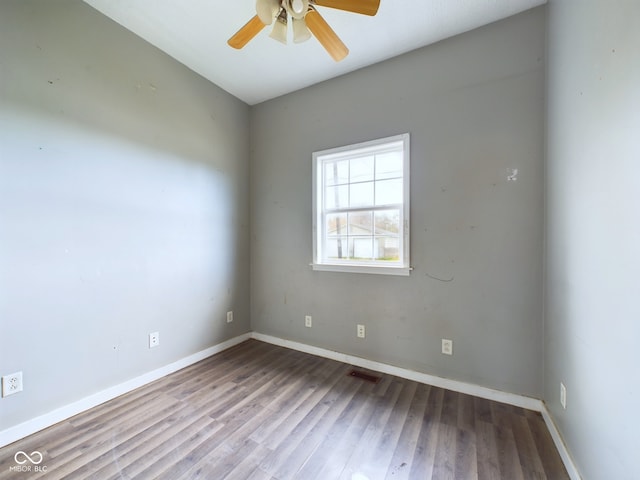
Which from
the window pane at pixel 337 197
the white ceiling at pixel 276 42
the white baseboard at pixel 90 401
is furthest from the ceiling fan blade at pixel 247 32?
the white baseboard at pixel 90 401

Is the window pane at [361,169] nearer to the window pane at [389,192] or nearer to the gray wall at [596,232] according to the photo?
the window pane at [389,192]

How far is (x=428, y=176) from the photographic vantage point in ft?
6.98

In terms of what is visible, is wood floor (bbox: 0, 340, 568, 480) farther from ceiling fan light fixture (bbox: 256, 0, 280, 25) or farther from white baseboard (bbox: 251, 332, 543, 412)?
ceiling fan light fixture (bbox: 256, 0, 280, 25)

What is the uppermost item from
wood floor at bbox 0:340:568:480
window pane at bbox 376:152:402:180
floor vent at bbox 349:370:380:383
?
window pane at bbox 376:152:402:180

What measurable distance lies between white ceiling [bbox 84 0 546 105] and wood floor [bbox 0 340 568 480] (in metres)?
2.85

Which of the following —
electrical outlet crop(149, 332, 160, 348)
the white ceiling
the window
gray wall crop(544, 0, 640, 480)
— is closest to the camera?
gray wall crop(544, 0, 640, 480)

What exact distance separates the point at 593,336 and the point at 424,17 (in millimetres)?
2260

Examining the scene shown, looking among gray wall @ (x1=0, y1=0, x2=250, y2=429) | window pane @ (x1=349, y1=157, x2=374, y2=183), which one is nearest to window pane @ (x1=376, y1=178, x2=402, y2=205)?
window pane @ (x1=349, y1=157, x2=374, y2=183)

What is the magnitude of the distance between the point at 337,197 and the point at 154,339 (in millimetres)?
2122

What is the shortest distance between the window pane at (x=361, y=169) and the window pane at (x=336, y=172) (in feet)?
0.22

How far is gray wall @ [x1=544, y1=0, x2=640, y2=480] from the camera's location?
2.95 feet

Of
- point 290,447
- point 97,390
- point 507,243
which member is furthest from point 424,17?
point 97,390

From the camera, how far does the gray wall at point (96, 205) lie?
59.7 inches

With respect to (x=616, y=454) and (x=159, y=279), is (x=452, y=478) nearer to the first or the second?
(x=616, y=454)
